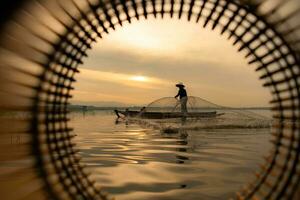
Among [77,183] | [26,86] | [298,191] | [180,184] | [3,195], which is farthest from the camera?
[180,184]

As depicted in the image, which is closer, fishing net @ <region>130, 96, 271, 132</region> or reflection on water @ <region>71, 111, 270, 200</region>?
reflection on water @ <region>71, 111, 270, 200</region>

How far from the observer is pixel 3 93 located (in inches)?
99.8

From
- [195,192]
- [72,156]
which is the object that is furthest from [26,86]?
[195,192]

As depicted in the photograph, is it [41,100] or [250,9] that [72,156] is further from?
[250,9]

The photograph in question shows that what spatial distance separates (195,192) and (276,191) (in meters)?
1.72

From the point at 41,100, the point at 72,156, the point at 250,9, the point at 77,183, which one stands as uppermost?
the point at 250,9

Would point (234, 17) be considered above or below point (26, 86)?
above

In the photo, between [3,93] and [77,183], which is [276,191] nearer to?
[77,183]

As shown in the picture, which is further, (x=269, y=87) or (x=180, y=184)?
(x=180, y=184)

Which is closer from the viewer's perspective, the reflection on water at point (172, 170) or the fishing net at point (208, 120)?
the reflection on water at point (172, 170)

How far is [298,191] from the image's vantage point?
247cm

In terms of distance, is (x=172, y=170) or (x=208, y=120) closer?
(x=172, y=170)

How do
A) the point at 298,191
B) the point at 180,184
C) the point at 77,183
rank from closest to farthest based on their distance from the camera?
the point at 298,191 → the point at 77,183 → the point at 180,184

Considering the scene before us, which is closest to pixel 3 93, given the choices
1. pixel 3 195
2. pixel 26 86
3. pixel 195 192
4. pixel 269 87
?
pixel 26 86
